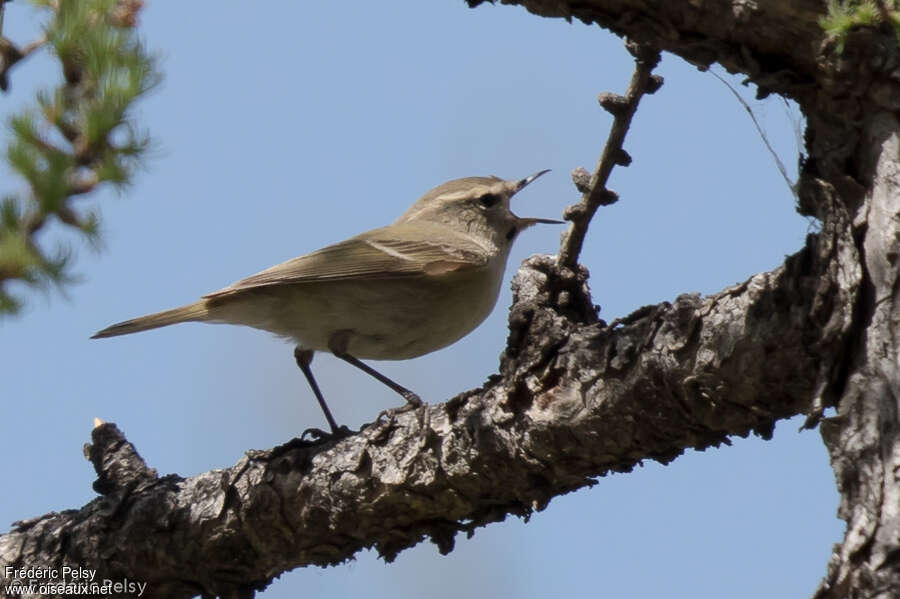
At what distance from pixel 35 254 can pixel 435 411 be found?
5.48 feet

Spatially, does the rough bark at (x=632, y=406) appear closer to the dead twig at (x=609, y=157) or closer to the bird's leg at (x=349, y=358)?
the dead twig at (x=609, y=157)

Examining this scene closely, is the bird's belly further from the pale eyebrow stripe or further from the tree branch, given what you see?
the tree branch

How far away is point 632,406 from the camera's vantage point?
124 inches

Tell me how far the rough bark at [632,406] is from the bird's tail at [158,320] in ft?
2.56

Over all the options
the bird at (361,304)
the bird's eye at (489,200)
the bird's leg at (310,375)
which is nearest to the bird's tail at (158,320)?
the bird at (361,304)

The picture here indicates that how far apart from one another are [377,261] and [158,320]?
1.15m

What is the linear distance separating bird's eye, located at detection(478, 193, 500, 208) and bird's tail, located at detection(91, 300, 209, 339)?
198cm

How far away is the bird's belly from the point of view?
5.49 metres

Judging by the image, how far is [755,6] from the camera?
282 centimetres

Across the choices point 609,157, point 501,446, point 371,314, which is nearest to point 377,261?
point 371,314

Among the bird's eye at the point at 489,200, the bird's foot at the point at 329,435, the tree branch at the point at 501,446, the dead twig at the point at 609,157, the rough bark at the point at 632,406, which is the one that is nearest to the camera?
the rough bark at the point at 632,406

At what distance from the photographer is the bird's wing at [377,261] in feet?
18.0

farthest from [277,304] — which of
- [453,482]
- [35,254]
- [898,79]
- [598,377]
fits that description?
[898,79]

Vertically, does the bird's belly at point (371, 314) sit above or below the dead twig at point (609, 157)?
above
